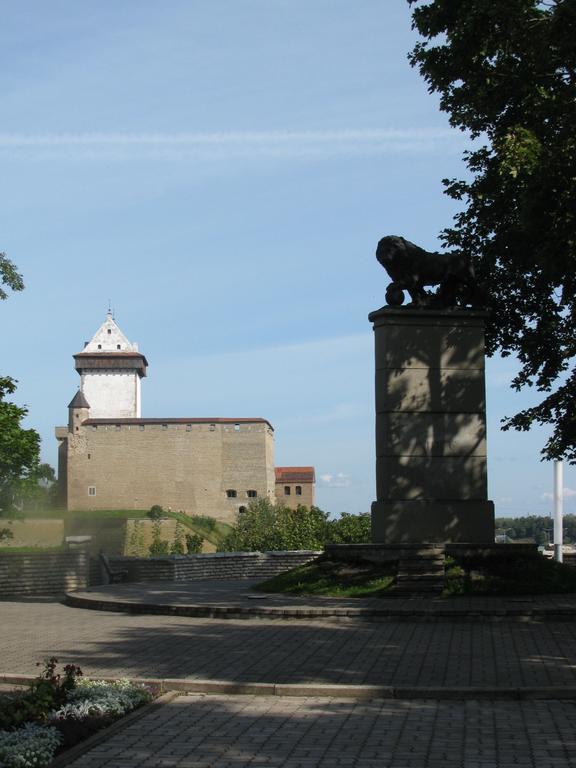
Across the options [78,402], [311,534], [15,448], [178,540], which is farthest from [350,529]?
[78,402]

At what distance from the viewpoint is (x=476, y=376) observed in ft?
56.9

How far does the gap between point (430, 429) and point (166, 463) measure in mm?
85734

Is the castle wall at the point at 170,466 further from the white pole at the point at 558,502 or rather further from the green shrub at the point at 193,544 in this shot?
the white pole at the point at 558,502

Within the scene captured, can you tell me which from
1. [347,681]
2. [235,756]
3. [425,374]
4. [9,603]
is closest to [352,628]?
[347,681]

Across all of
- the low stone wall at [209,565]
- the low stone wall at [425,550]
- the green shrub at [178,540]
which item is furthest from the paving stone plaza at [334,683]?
the green shrub at [178,540]

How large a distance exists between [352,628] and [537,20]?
30.0ft

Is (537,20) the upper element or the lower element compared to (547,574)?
upper

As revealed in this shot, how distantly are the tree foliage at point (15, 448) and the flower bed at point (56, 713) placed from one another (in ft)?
90.7

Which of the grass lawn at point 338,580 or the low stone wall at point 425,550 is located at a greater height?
the low stone wall at point 425,550

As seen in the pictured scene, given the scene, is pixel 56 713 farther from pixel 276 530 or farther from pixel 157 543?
pixel 157 543

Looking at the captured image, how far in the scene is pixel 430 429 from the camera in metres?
17.0

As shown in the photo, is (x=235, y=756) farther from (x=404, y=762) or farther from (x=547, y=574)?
(x=547, y=574)

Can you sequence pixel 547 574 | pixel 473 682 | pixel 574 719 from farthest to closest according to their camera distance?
pixel 547 574 → pixel 473 682 → pixel 574 719

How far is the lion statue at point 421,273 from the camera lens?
17625 millimetres
